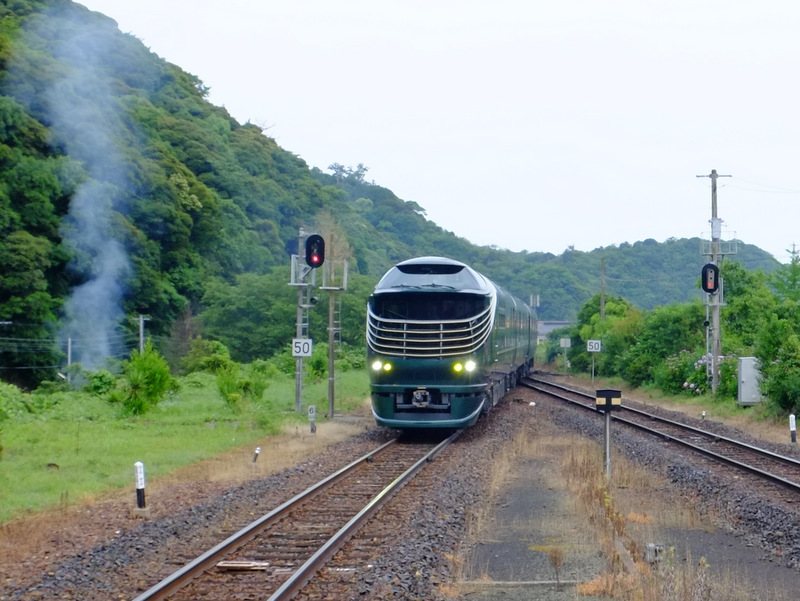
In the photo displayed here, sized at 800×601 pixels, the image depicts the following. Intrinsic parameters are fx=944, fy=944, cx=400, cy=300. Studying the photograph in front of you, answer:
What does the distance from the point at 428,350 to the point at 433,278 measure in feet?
5.40

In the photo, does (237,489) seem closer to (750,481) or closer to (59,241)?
(750,481)

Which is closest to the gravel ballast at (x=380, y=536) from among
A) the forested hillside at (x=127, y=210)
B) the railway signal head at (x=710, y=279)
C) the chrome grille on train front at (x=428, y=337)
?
the chrome grille on train front at (x=428, y=337)

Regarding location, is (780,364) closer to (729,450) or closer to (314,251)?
(729,450)

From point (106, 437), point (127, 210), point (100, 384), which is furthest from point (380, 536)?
point (127, 210)

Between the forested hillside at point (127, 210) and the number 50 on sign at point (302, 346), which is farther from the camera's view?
the forested hillside at point (127, 210)

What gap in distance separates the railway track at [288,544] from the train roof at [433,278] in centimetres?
457

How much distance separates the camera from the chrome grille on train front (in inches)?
715

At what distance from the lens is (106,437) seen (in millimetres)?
19422

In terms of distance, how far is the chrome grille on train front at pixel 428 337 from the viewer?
59.6 feet

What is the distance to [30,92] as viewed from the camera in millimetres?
41312

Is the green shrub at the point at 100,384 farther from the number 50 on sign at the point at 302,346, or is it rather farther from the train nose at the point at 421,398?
the train nose at the point at 421,398

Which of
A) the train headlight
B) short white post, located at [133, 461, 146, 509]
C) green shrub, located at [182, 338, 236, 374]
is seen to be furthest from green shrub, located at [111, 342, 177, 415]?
green shrub, located at [182, 338, 236, 374]

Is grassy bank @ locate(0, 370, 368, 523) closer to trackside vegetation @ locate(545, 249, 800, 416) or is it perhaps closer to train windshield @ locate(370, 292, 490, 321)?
train windshield @ locate(370, 292, 490, 321)

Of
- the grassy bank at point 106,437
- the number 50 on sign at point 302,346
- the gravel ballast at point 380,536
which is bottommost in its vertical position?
the grassy bank at point 106,437
